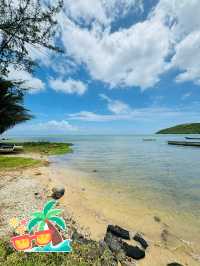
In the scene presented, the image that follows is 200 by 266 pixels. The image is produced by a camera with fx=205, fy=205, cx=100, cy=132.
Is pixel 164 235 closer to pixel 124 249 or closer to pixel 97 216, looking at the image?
pixel 124 249

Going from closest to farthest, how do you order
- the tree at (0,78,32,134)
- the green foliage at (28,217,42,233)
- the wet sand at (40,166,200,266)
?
the green foliage at (28,217,42,233) < the wet sand at (40,166,200,266) < the tree at (0,78,32,134)

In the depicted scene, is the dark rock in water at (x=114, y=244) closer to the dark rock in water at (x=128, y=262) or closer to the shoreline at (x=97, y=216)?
the dark rock in water at (x=128, y=262)

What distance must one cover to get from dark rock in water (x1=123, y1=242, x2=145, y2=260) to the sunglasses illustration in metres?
2.28

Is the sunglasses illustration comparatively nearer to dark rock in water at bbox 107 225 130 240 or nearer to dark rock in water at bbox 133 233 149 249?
dark rock in water at bbox 107 225 130 240

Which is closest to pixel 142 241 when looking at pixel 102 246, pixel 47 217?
pixel 102 246

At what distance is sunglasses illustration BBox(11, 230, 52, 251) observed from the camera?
3646mm

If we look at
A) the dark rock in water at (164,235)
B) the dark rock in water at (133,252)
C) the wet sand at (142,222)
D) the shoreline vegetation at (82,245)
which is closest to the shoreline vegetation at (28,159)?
the wet sand at (142,222)

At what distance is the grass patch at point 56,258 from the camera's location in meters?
3.81

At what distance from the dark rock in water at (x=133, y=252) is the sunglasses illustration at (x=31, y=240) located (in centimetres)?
228

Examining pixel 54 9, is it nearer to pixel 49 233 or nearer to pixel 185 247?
pixel 49 233

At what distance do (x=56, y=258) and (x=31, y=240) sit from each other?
0.69 metres

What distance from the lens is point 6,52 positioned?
8.70 meters

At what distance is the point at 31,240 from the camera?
3693 millimetres

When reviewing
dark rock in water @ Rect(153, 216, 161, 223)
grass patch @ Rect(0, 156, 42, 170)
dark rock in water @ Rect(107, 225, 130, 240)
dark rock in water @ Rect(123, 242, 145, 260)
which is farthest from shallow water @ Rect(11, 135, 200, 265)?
grass patch @ Rect(0, 156, 42, 170)
